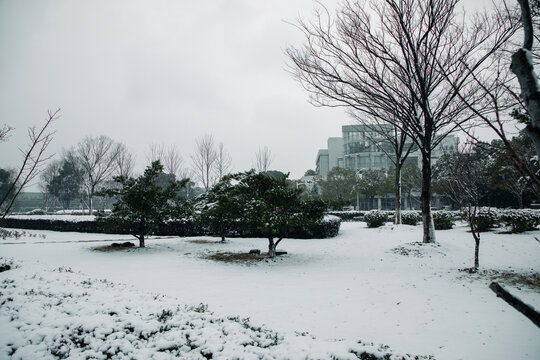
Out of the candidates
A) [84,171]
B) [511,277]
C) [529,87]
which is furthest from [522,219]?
[84,171]

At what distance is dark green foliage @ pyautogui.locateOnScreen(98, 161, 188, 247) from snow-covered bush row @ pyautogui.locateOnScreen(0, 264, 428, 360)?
7045mm

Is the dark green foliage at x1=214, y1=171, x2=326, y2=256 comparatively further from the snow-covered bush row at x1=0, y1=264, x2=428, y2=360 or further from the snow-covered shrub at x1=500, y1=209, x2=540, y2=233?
the snow-covered shrub at x1=500, y1=209, x2=540, y2=233

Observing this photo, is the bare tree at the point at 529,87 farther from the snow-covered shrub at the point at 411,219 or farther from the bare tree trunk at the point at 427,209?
the snow-covered shrub at the point at 411,219

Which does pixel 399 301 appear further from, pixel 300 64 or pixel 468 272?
pixel 300 64

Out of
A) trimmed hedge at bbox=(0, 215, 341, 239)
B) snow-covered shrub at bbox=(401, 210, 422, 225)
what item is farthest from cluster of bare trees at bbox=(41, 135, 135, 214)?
snow-covered shrub at bbox=(401, 210, 422, 225)

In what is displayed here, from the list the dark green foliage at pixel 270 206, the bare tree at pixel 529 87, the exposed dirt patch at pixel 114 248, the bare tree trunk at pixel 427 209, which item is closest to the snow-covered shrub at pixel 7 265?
the exposed dirt patch at pixel 114 248

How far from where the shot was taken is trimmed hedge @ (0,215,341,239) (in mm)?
14117

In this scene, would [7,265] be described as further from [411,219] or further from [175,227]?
[411,219]

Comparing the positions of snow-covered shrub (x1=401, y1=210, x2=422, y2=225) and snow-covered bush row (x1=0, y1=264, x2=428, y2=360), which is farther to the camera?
snow-covered shrub (x1=401, y1=210, x2=422, y2=225)

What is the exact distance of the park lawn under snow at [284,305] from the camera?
10.0 ft

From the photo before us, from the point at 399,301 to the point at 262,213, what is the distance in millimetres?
4715

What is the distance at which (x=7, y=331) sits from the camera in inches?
117

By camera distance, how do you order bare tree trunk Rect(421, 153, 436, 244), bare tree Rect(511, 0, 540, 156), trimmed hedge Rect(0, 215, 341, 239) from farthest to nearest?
trimmed hedge Rect(0, 215, 341, 239) < bare tree trunk Rect(421, 153, 436, 244) < bare tree Rect(511, 0, 540, 156)

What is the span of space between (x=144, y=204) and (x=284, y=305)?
830 centimetres
